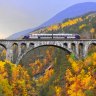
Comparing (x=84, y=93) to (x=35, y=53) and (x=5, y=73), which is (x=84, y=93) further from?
(x=35, y=53)

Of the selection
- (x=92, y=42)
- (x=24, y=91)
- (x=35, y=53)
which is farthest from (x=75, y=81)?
(x=35, y=53)

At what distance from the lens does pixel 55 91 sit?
70.9 m

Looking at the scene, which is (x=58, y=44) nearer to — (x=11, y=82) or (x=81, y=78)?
(x=81, y=78)

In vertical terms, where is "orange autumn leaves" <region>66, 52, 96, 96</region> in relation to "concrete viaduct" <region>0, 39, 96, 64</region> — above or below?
below

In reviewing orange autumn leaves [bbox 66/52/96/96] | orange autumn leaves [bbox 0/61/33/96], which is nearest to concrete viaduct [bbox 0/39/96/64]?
orange autumn leaves [bbox 0/61/33/96]

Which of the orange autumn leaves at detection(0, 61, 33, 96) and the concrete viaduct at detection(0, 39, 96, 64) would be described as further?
the concrete viaduct at detection(0, 39, 96, 64)

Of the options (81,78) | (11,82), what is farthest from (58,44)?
(11,82)

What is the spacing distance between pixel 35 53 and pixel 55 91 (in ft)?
314

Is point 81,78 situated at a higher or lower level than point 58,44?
lower

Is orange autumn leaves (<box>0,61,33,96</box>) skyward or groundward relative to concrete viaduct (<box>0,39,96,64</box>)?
groundward

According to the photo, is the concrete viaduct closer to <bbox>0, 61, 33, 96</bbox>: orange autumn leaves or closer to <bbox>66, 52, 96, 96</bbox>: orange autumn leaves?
<bbox>0, 61, 33, 96</bbox>: orange autumn leaves

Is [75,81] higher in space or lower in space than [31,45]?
lower

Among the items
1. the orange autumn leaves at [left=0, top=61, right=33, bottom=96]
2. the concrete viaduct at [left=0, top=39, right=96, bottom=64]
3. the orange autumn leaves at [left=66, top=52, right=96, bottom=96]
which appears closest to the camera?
the orange autumn leaves at [left=66, top=52, right=96, bottom=96]

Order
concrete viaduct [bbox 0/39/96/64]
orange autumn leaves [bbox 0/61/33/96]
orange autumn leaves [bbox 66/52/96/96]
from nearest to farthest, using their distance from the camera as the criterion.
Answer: orange autumn leaves [bbox 66/52/96/96] < orange autumn leaves [bbox 0/61/33/96] < concrete viaduct [bbox 0/39/96/64]
